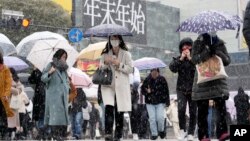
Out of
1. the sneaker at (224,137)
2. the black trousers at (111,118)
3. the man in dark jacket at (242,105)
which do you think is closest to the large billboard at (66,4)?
the man in dark jacket at (242,105)

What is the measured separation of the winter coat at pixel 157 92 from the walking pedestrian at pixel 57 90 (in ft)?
9.58

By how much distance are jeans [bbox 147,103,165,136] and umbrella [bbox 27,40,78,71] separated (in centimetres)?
206

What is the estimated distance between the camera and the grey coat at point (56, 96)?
8.84 meters

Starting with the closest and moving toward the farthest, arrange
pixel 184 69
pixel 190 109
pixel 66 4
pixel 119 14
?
pixel 190 109 → pixel 184 69 → pixel 66 4 → pixel 119 14

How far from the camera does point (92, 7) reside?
39.9 m

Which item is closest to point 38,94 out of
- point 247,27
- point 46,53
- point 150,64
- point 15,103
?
point 15,103

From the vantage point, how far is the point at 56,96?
29.0 feet

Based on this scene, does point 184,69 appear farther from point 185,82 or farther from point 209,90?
point 209,90

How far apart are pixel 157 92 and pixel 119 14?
30824 millimetres

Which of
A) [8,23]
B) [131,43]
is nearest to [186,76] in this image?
[8,23]

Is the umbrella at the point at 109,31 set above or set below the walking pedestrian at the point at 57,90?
above

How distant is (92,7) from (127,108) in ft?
106

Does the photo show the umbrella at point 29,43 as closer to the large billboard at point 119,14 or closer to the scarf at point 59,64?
the scarf at point 59,64

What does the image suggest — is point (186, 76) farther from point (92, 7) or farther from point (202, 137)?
point (92, 7)
